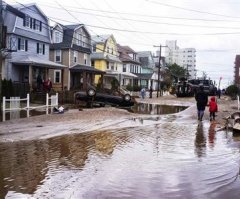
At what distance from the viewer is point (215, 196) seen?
715cm

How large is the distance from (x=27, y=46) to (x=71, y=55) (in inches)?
399

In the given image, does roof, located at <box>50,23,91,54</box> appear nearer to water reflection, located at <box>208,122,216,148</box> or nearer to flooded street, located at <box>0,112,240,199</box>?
water reflection, located at <box>208,122,216,148</box>

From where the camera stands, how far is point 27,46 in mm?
41906

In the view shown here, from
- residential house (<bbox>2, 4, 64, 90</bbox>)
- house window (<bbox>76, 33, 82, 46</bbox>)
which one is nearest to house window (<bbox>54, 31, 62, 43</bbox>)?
house window (<bbox>76, 33, 82, 46</bbox>)

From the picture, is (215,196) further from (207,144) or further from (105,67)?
(105,67)

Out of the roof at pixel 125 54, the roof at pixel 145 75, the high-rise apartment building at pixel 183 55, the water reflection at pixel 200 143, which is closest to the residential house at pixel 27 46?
the water reflection at pixel 200 143

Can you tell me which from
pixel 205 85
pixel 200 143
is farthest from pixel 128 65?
pixel 200 143

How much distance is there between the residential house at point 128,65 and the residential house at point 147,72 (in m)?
2.26

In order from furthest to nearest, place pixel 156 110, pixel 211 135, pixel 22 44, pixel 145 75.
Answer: pixel 145 75 → pixel 22 44 → pixel 156 110 → pixel 211 135

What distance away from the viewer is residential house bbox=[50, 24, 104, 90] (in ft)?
164

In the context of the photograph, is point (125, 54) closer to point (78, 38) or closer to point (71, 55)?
point (78, 38)

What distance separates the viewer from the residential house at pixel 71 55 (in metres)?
50.0

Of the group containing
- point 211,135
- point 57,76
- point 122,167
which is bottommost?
point 122,167

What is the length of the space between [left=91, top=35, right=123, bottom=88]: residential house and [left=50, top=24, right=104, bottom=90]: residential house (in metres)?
8.71
